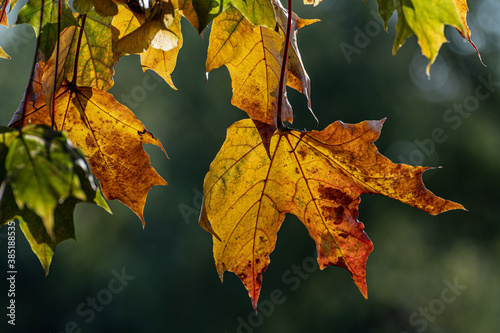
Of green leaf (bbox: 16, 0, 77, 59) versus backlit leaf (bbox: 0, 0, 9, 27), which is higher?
backlit leaf (bbox: 0, 0, 9, 27)

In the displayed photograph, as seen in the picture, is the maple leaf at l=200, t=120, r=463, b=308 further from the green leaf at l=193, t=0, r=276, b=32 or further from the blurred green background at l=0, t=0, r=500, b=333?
the blurred green background at l=0, t=0, r=500, b=333

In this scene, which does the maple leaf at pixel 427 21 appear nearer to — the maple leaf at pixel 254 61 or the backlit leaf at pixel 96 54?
the maple leaf at pixel 254 61

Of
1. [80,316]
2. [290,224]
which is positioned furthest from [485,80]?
[80,316]

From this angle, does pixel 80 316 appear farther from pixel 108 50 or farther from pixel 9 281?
pixel 108 50

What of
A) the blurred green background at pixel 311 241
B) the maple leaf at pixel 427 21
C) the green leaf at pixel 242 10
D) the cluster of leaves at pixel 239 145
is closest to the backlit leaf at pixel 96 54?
the cluster of leaves at pixel 239 145

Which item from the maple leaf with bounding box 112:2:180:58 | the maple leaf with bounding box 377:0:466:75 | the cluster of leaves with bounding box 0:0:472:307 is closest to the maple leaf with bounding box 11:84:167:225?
the cluster of leaves with bounding box 0:0:472:307

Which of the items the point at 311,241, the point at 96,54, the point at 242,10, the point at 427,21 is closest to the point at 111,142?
the point at 96,54

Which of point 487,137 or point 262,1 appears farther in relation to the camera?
point 487,137
